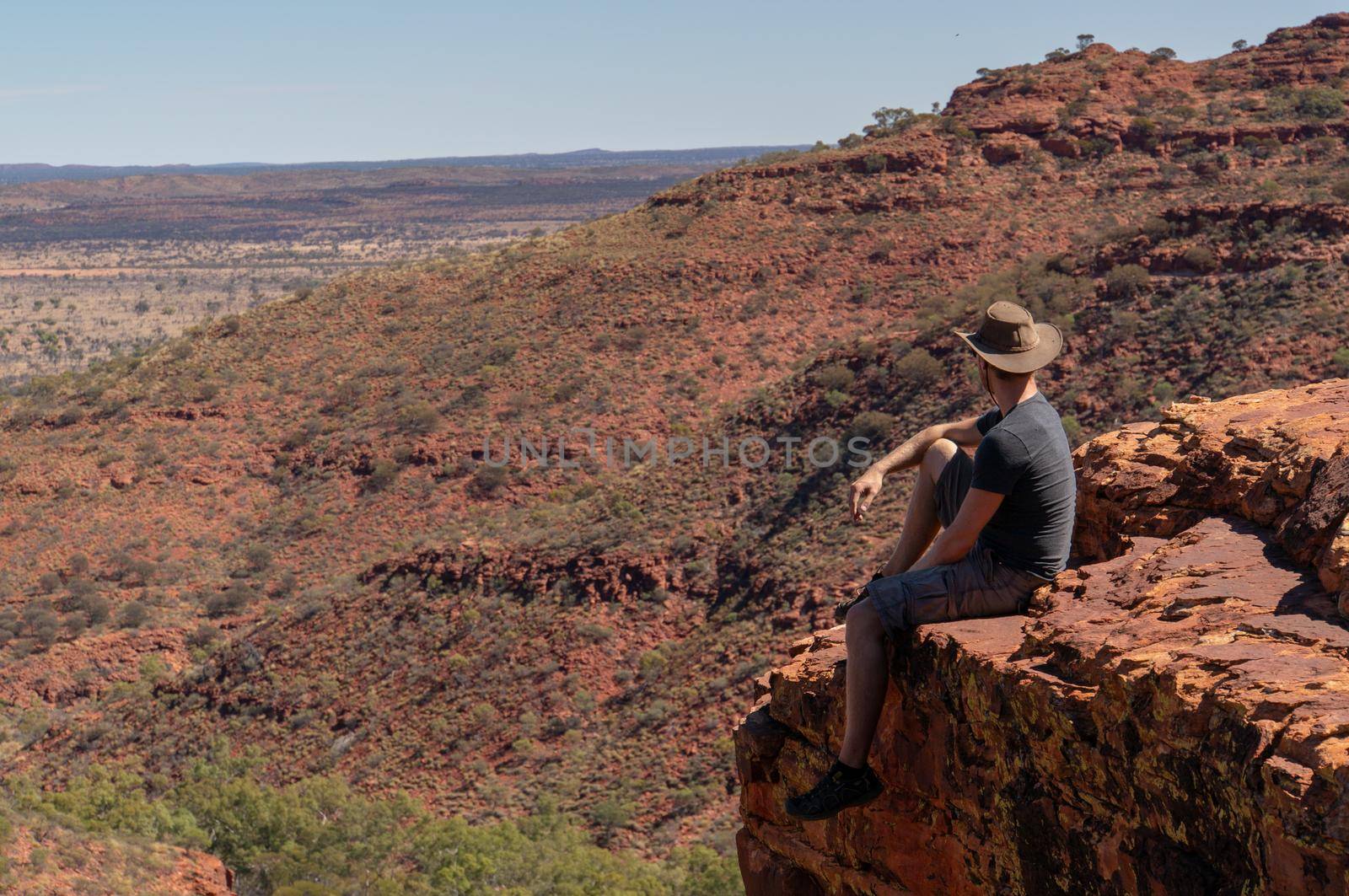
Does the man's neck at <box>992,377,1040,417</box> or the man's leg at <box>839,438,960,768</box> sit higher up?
the man's neck at <box>992,377,1040,417</box>

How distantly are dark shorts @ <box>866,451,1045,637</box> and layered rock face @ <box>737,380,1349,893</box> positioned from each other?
9 cm

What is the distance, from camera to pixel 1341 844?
290 centimetres

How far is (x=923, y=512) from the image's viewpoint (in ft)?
17.5

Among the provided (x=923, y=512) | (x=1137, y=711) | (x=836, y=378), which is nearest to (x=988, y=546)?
(x=923, y=512)

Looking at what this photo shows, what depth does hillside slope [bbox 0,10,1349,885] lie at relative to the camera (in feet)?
68.3

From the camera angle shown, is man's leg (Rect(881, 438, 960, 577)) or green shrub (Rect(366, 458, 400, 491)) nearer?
man's leg (Rect(881, 438, 960, 577))

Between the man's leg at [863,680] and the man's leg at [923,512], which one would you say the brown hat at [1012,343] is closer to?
the man's leg at [923,512]

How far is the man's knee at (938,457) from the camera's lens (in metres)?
5.24

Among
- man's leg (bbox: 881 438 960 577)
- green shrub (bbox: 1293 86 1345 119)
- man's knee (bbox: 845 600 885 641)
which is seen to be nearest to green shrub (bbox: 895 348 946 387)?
green shrub (bbox: 1293 86 1345 119)

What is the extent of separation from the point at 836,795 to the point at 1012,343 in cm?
185

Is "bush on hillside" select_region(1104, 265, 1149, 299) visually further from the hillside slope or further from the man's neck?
the man's neck

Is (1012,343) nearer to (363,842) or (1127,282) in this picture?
(363,842)

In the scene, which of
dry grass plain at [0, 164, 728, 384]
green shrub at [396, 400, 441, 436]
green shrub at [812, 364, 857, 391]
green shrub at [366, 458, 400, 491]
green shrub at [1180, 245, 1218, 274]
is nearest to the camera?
green shrub at [1180, 245, 1218, 274]

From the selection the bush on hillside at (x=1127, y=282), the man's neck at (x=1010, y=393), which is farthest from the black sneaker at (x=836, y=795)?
the bush on hillside at (x=1127, y=282)
